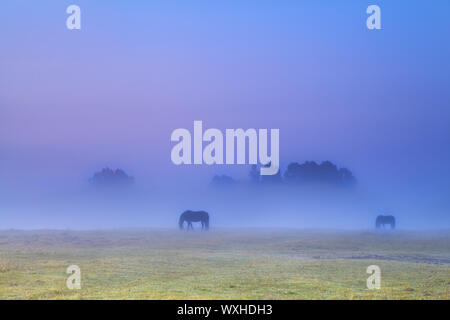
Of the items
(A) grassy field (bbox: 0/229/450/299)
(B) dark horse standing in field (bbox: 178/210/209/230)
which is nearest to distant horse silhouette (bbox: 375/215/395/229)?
(B) dark horse standing in field (bbox: 178/210/209/230)

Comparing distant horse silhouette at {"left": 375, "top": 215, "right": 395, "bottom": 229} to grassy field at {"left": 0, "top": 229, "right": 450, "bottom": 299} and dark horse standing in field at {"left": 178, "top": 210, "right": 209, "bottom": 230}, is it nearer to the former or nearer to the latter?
dark horse standing in field at {"left": 178, "top": 210, "right": 209, "bottom": 230}

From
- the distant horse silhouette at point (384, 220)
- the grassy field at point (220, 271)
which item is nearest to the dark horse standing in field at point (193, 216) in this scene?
the grassy field at point (220, 271)

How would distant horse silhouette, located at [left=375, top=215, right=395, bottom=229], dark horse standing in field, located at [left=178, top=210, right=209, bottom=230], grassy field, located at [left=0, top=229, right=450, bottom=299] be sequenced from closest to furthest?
grassy field, located at [left=0, top=229, right=450, bottom=299]
dark horse standing in field, located at [left=178, top=210, right=209, bottom=230]
distant horse silhouette, located at [left=375, top=215, right=395, bottom=229]

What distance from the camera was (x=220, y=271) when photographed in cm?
2511

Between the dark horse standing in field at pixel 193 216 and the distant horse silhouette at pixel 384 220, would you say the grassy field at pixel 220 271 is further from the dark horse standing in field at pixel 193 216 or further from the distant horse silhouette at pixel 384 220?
the distant horse silhouette at pixel 384 220

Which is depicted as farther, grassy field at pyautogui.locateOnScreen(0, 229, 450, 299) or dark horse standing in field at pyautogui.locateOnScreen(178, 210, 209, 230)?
dark horse standing in field at pyautogui.locateOnScreen(178, 210, 209, 230)

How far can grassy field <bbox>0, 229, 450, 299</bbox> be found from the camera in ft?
64.0

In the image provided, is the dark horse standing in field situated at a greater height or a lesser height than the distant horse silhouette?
greater

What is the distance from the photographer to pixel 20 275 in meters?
23.6

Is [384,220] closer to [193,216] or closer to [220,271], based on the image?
[193,216]
